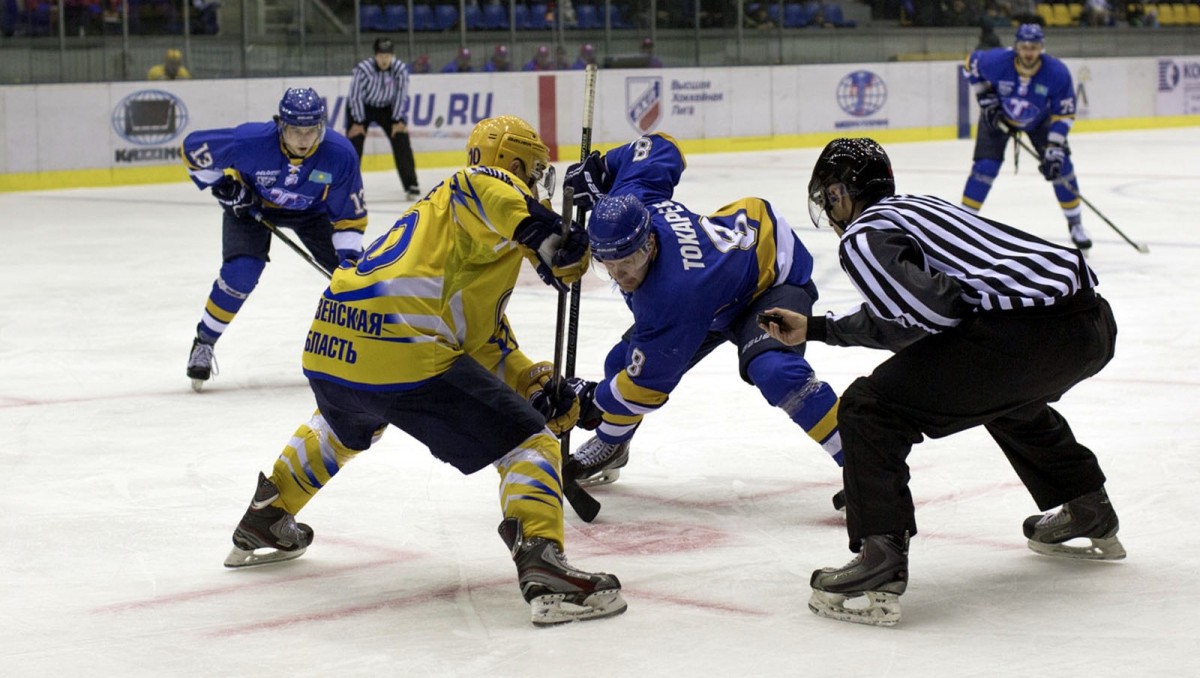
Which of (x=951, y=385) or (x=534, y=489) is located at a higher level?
(x=951, y=385)

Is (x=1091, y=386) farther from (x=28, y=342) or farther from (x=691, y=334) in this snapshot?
(x=28, y=342)

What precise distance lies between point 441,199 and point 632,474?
1.48 meters

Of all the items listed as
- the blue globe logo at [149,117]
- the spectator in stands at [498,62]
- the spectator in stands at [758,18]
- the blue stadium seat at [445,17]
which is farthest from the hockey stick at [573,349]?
the spectator in stands at [758,18]

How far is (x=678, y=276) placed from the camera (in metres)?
3.62

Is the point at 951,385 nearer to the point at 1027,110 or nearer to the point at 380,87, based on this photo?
the point at 1027,110

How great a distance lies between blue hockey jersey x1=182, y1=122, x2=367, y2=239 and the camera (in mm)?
5859

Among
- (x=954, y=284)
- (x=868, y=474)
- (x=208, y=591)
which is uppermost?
(x=954, y=284)

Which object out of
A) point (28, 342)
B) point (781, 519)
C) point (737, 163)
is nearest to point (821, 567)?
point (781, 519)

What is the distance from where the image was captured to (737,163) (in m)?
15.1

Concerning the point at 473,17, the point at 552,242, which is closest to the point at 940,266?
the point at 552,242

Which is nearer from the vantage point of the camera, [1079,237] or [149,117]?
[1079,237]

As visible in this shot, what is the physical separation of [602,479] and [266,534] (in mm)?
1126

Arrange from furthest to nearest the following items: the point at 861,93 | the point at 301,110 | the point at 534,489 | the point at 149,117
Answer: the point at 861,93, the point at 149,117, the point at 301,110, the point at 534,489

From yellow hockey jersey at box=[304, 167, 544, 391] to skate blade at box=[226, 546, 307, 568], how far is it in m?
0.54
